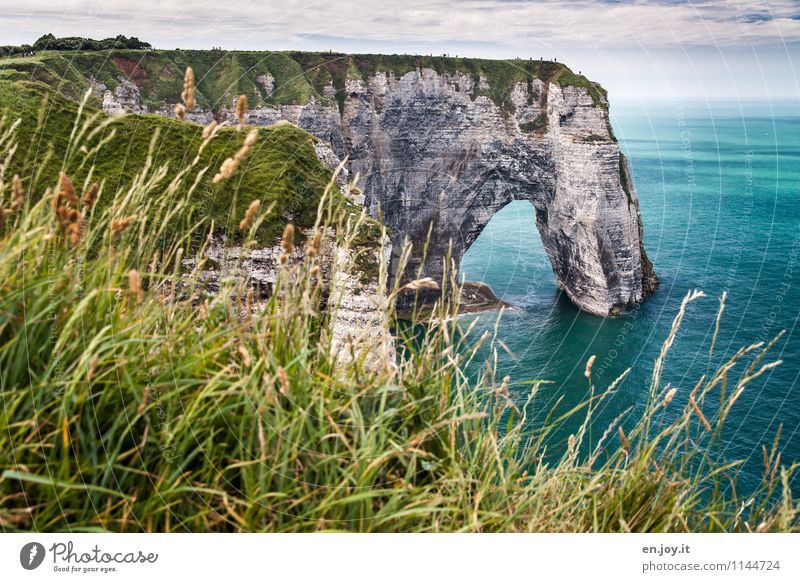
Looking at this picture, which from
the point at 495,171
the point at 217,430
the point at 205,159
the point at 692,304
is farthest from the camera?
the point at 495,171

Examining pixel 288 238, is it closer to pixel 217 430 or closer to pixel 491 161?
pixel 217 430

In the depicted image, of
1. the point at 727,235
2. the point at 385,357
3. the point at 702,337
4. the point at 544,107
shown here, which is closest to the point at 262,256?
the point at 385,357

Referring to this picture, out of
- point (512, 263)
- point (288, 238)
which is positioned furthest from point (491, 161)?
point (288, 238)

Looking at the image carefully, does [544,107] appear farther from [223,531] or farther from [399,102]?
[223,531]

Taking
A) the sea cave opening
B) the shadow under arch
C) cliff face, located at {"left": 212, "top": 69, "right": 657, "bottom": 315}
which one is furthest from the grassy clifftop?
the sea cave opening

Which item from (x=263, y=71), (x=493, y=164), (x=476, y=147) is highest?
(x=263, y=71)

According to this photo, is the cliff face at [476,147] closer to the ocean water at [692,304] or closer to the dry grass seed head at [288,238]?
the ocean water at [692,304]
